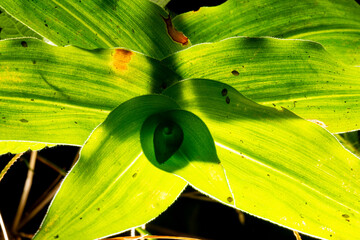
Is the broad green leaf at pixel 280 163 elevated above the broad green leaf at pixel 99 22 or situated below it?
below

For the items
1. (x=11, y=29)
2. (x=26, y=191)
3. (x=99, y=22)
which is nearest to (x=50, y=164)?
(x=26, y=191)

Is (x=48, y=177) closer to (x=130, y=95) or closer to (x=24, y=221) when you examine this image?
(x=24, y=221)

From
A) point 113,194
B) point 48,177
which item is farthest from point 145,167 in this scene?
point 48,177

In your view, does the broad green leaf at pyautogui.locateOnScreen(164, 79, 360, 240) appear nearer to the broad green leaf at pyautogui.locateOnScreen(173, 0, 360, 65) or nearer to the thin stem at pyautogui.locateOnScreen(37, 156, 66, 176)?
the broad green leaf at pyautogui.locateOnScreen(173, 0, 360, 65)

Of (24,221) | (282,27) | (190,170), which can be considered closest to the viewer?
(190,170)

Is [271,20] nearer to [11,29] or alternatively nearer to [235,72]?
[235,72]

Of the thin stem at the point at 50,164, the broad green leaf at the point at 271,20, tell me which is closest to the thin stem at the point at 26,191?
the thin stem at the point at 50,164

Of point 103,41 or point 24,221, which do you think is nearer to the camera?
point 103,41

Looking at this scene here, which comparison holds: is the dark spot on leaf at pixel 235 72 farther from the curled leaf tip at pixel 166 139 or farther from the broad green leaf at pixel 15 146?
the broad green leaf at pixel 15 146
